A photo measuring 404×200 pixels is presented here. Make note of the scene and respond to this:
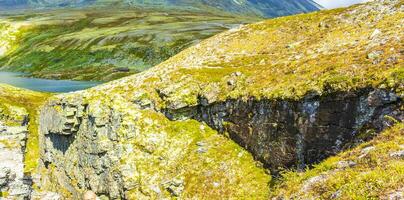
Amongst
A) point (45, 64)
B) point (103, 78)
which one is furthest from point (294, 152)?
point (45, 64)

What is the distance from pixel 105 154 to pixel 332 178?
971 inches

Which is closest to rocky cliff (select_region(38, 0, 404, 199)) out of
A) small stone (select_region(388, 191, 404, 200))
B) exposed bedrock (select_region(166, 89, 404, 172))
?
exposed bedrock (select_region(166, 89, 404, 172))

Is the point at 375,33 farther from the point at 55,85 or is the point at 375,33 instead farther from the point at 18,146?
the point at 55,85

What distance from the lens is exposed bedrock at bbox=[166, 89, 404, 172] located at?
22109mm

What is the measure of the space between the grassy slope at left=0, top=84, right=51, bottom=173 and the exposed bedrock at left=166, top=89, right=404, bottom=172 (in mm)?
28775

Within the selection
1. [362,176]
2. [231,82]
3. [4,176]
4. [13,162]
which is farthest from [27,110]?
[362,176]

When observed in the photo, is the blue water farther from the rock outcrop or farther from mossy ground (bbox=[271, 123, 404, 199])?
mossy ground (bbox=[271, 123, 404, 199])

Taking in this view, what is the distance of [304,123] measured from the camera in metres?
25.8

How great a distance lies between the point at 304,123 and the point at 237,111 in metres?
6.73

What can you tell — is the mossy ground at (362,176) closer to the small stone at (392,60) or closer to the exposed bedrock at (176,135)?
the exposed bedrock at (176,135)

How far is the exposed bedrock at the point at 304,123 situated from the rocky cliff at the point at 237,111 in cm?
8

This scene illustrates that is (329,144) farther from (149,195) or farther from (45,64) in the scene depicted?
(45,64)

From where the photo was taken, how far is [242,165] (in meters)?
29.3

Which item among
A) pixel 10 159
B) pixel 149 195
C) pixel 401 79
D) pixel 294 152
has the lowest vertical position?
pixel 10 159
